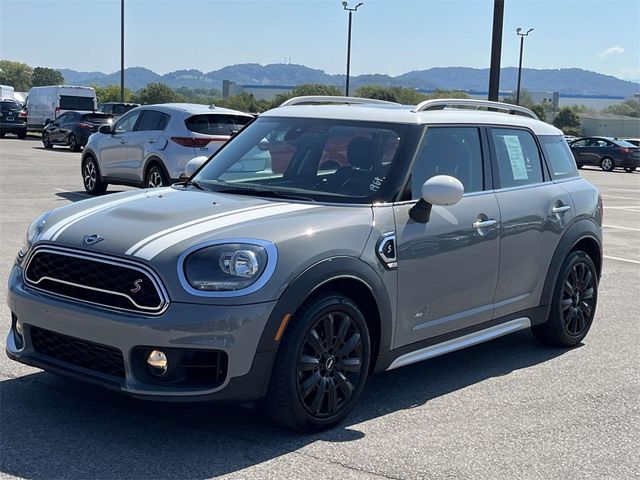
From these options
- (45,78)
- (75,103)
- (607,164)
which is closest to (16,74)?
(45,78)

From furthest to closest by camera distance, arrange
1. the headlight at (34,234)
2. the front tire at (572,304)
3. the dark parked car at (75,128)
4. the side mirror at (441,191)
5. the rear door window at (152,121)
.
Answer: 1. the dark parked car at (75,128)
2. the rear door window at (152,121)
3. the front tire at (572,304)
4. the side mirror at (441,191)
5. the headlight at (34,234)

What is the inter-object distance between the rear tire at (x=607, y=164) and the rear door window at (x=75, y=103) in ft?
72.0

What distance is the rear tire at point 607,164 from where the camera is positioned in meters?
36.4

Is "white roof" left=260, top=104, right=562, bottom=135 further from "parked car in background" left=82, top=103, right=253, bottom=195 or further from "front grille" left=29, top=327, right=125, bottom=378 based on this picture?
"parked car in background" left=82, top=103, right=253, bottom=195

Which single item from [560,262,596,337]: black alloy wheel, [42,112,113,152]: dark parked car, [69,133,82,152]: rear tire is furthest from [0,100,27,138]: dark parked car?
[560,262,596,337]: black alloy wheel

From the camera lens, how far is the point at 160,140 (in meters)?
13.6

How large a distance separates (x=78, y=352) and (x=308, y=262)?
1.20 meters

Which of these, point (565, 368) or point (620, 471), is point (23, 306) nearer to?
point (620, 471)

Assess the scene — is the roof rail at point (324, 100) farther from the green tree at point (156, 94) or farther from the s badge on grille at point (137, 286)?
the green tree at point (156, 94)

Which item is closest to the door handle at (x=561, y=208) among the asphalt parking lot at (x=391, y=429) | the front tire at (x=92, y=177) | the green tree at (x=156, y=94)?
the asphalt parking lot at (x=391, y=429)

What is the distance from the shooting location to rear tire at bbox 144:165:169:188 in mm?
13617

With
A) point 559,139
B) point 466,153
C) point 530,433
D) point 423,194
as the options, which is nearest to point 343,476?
point 530,433

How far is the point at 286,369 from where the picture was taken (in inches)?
165

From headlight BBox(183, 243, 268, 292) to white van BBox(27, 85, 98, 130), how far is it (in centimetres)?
3541
